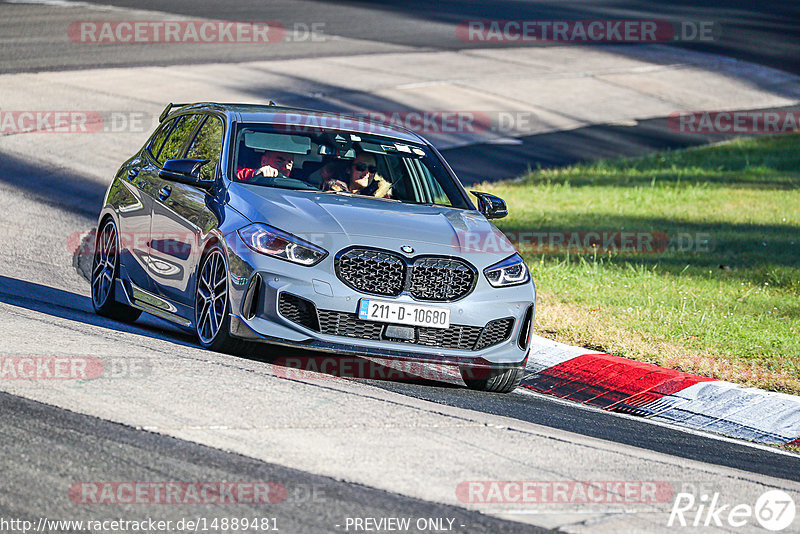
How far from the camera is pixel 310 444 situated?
239 inches

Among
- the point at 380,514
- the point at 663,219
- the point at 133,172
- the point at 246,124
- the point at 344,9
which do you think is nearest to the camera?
the point at 380,514

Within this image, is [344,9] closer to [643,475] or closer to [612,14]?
[612,14]

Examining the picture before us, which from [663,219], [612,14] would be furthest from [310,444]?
[612,14]

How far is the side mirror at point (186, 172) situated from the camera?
349 inches

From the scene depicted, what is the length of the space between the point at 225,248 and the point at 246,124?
1561mm

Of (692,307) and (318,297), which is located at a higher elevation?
(318,297)
